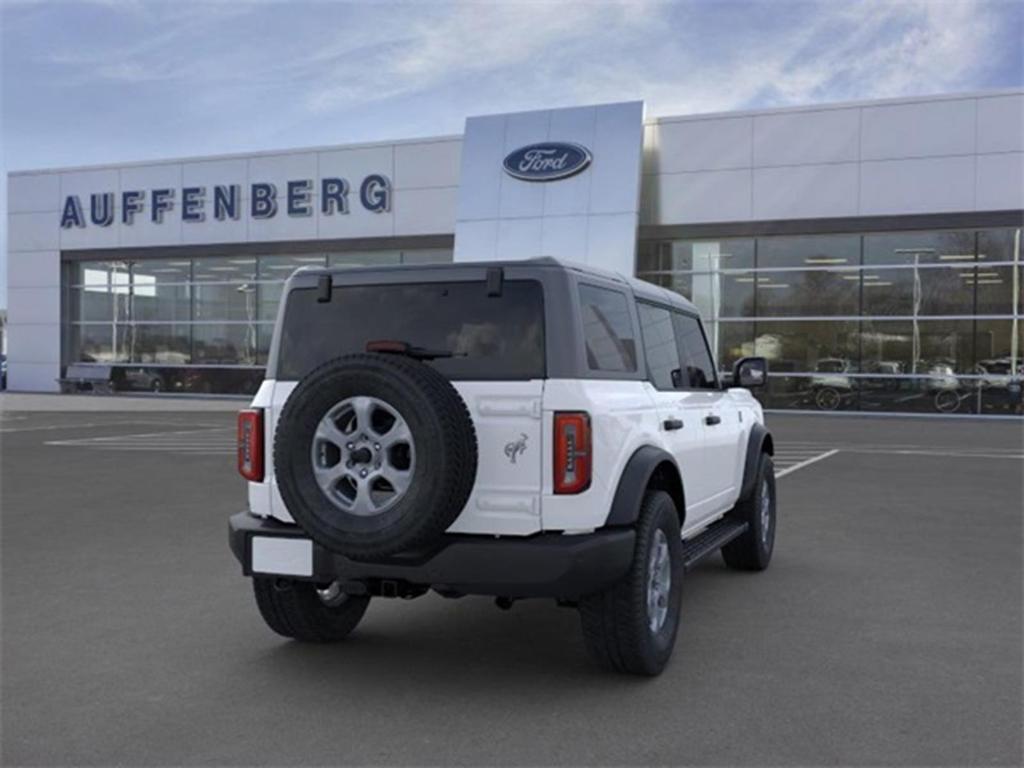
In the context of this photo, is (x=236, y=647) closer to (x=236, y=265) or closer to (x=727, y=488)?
(x=727, y=488)

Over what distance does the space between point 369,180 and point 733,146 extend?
33.7 ft

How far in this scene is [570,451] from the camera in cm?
432

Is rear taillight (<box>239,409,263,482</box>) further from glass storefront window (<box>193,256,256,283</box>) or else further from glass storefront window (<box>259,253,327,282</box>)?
glass storefront window (<box>193,256,256,283</box>)

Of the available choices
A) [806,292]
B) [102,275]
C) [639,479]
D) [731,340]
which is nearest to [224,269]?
[102,275]

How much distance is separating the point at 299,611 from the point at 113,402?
27463 mm

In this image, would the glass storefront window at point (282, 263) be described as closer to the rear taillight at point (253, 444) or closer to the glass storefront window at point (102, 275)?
the glass storefront window at point (102, 275)

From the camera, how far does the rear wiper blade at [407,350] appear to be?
441 centimetres

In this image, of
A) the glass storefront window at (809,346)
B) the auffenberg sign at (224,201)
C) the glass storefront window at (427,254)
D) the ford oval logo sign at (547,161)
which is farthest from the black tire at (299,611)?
the auffenberg sign at (224,201)

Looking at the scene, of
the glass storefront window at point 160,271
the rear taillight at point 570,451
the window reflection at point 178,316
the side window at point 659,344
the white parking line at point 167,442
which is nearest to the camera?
the rear taillight at point 570,451

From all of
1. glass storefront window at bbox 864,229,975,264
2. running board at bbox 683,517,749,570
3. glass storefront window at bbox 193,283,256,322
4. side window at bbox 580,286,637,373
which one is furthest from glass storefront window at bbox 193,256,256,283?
side window at bbox 580,286,637,373

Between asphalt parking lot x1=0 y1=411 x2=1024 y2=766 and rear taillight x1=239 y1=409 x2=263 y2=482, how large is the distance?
92 cm

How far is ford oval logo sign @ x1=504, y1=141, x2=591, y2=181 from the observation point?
86.2 feet

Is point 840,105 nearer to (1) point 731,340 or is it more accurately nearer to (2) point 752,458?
(1) point 731,340

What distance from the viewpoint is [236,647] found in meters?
5.25
